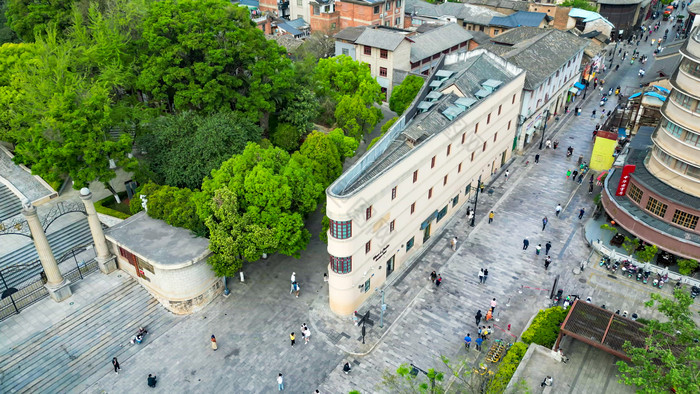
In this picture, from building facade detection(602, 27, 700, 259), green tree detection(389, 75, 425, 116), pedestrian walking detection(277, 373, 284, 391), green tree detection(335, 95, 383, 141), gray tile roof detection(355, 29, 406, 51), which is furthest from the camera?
gray tile roof detection(355, 29, 406, 51)

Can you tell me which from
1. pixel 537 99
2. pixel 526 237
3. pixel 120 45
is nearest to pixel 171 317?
pixel 120 45

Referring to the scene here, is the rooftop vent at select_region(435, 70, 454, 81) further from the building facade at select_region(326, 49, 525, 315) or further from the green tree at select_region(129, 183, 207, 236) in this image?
the green tree at select_region(129, 183, 207, 236)

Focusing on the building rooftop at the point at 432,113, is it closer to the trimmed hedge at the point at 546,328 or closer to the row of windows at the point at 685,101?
the trimmed hedge at the point at 546,328

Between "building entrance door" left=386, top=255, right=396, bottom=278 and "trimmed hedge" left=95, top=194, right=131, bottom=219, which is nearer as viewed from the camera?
"building entrance door" left=386, top=255, right=396, bottom=278

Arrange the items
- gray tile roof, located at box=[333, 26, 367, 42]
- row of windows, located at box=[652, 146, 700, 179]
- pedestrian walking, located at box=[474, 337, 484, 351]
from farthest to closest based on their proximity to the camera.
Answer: gray tile roof, located at box=[333, 26, 367, 42] < row of windows, located at box=[652, 146, 700, 179] < pedestrian walking, located at box=[474, 337, 484, 351]

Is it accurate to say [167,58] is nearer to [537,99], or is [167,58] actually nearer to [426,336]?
[426,336]

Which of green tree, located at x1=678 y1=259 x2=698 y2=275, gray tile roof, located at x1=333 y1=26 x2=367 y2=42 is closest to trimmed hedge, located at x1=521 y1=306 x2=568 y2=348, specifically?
green tree, located at x1=678 y1=259 x2=698 y2=275

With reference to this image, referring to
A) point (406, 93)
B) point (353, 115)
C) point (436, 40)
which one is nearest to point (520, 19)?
point (436, 40)

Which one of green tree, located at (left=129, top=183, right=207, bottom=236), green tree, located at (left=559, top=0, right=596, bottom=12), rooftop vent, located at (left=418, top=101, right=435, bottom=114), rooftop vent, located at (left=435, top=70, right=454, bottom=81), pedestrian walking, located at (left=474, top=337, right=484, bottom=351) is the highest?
rooftop vent, located at (left=435, top=70, right=454, bottom=81)
